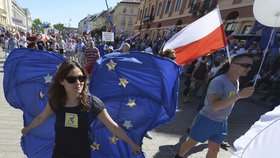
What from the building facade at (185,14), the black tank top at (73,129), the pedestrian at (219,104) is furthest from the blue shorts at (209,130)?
the building facade at (185,14)

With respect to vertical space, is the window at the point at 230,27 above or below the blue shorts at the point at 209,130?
above

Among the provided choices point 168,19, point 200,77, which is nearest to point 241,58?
point 200,77

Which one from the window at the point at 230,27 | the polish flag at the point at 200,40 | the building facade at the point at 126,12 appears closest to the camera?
the polish flag at the point at 200,40

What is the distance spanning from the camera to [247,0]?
17.9 metres

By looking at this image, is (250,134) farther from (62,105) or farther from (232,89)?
(232,89)

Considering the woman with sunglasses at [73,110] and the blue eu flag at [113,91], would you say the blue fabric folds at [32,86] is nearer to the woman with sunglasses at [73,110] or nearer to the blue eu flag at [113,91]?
the blue eu flag at [113,91]

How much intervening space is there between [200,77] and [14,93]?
6121 millimetres

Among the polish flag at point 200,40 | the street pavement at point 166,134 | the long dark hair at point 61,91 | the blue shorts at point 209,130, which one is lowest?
the street pavement at point 166,134

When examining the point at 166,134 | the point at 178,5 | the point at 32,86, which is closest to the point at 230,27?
the point at 178,5

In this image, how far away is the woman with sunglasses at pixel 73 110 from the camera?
2.37 metres

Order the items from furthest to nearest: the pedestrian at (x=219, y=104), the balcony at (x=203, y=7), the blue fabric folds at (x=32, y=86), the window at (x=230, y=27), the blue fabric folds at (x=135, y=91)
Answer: the balcony at (x=203, y=7) < the window at (x=230, y=27) < the blue fabric folds at (x=32, y=86) < the pedestrian at (x=219, y=104) < the blue fabric folds at (x=135, y=91)

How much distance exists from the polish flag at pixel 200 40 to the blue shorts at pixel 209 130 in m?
1.14

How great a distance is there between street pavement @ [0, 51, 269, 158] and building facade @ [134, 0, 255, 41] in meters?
3.05

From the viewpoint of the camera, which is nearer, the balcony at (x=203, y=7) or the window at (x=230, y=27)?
the window at (x=230, y=27)
